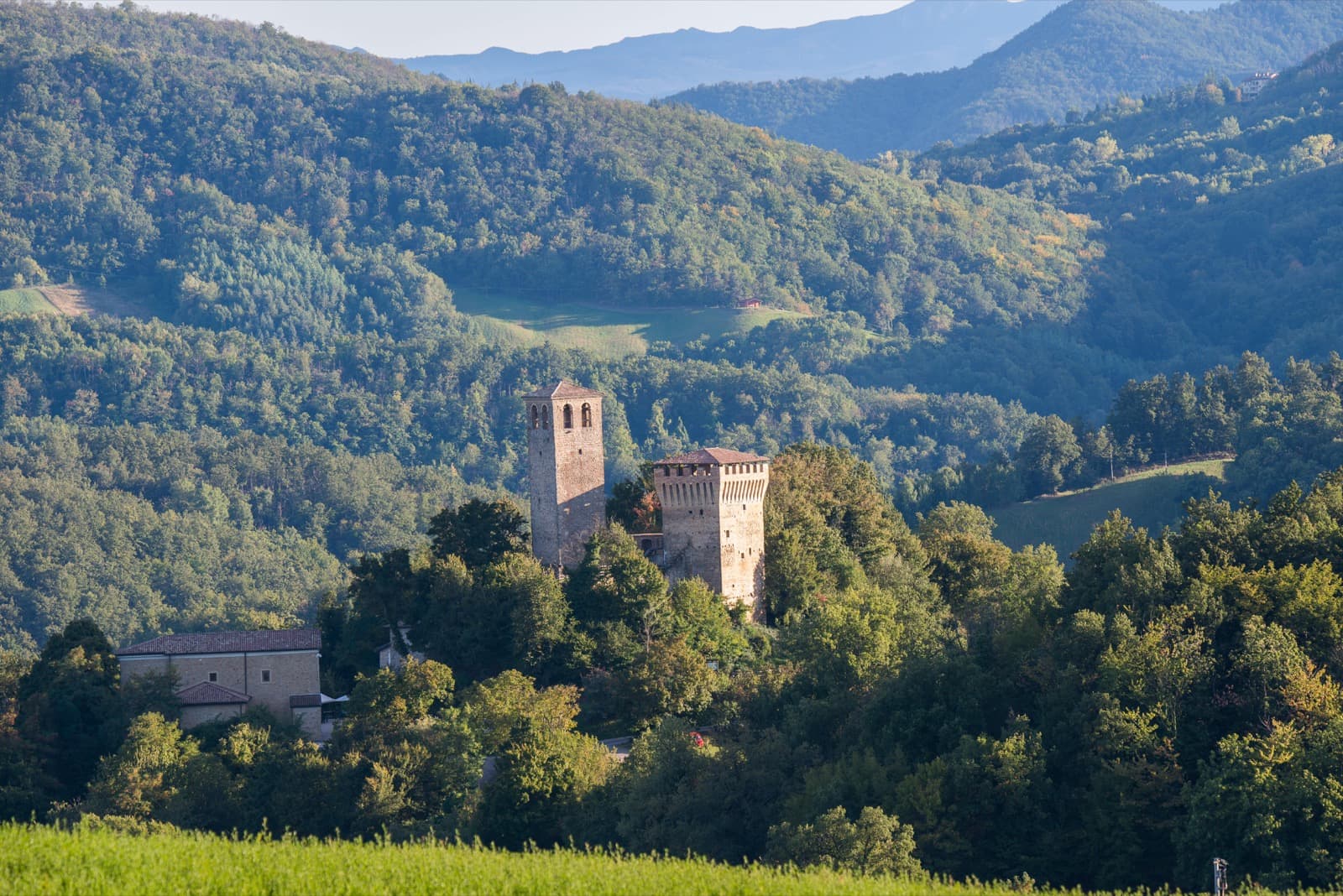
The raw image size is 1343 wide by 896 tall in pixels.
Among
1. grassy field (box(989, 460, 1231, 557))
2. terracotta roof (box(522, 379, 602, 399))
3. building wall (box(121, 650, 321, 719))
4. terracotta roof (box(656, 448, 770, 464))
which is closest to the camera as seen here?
building wall (box(121, 650, 321, 719))

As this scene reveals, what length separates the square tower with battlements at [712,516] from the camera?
71.8 metres

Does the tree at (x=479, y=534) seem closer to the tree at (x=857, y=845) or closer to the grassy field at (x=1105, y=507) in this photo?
the tree at (x=857, y=845)

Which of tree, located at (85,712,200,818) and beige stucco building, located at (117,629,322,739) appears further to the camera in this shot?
beige stucco building, located at (117,629,322,739)

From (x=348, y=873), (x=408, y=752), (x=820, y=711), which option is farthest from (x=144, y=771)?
(x=348, y=873)

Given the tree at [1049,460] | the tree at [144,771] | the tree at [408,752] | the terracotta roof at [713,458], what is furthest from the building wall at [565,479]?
the tree at [1049,460]

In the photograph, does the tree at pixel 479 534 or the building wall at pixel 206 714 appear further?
the tree at pixel 479 534

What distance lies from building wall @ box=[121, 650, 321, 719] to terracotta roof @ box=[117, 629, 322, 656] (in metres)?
0.17

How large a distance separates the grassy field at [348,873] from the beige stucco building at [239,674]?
874 inches

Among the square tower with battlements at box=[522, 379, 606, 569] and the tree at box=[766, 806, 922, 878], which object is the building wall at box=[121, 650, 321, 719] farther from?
the tree at box=[766, 806, 922, 878]

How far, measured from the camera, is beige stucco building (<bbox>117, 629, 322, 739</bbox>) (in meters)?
69.4

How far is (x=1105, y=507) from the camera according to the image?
115250 mm

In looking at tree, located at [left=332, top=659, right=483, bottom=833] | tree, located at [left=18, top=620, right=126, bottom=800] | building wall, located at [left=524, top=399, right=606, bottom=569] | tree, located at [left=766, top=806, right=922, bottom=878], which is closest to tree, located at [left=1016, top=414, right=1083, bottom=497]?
building wall, located at [left=524, top=399, right=606, bottom=569]

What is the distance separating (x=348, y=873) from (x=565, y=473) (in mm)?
29481

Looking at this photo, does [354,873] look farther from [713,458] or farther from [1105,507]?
[1105,507]
